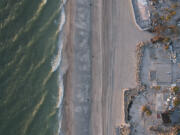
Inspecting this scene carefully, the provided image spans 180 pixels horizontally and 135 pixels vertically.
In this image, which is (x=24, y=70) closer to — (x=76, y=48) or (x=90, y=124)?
(x=76, y=48)

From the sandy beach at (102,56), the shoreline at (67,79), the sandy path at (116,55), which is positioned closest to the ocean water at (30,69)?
the shoreline at (67,79)

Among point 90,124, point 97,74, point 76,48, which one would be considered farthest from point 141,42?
point 90,124

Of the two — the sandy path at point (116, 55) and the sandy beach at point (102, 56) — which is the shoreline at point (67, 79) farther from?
the sandy path at point (116, 55)

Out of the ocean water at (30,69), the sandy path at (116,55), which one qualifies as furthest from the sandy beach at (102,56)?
the ocean water at (30,69)

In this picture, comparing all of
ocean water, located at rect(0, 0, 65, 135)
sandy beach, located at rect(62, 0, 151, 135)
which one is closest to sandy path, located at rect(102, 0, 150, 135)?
sandy beach, located at rect(62, 0, 151, 135)

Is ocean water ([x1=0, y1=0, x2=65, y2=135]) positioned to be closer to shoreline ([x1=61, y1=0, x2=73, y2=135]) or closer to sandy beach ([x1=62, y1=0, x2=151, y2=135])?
shoreline ([x1=61, y1=0, x2=73, y2=135])

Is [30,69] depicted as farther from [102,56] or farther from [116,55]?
[116,55]

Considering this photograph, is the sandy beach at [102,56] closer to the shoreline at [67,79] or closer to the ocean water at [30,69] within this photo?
the shoreline at [67,79]
